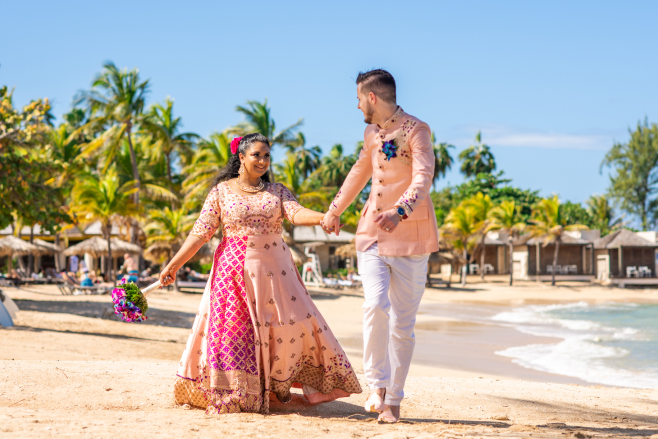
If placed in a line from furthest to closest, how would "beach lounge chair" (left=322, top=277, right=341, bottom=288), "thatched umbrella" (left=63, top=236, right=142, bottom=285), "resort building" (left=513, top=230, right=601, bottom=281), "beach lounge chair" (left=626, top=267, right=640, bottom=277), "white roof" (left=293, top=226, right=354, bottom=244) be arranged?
1. "resort building" (left=513, top=230, right=601, bottom=281)
2. "beach lounge chair" (left=626, top=267, right=640, bottom=277)
3. "white roof" (left=293, top=226, right=354, bottom=244)
4. "beach lounge chair" (left=322, top=277, right=341, bottom=288)
5. "thatched umbrella" (left=63, top=236, right=142, bottom=285)

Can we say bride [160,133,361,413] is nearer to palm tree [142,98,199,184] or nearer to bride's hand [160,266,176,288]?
bride's hand [160,266,176,288]

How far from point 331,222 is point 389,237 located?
372mm

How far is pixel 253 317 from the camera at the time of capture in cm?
369

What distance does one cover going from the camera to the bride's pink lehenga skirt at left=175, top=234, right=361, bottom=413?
3.64m

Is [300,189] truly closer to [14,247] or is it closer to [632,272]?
[14,247]

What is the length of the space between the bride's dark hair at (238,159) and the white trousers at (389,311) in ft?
3.26

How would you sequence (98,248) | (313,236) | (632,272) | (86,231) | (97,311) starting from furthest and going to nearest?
1. (632,272)
2. (313,236)
3. (86,231)
4. (98,248)
5. (97,311)

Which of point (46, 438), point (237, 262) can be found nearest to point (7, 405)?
point (46, 438)

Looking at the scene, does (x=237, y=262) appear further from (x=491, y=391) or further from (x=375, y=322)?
(x=491, y=391)

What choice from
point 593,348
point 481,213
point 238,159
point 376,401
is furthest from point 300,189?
point 376,401

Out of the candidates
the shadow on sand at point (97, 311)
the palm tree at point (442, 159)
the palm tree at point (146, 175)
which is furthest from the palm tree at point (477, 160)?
the shadow on sand at point (97, 311)

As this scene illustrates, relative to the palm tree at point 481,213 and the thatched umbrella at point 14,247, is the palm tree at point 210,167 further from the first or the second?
the palm tree at point 481,213

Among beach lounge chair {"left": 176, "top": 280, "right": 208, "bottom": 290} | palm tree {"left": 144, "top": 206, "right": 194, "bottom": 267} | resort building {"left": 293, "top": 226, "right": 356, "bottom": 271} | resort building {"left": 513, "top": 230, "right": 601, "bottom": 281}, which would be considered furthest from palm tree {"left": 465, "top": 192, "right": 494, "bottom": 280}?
palm tree {"left": 144, "top": 206, "right": 194, "bottom": 267}

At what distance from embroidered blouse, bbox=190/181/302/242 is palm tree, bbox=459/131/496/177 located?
179ft
